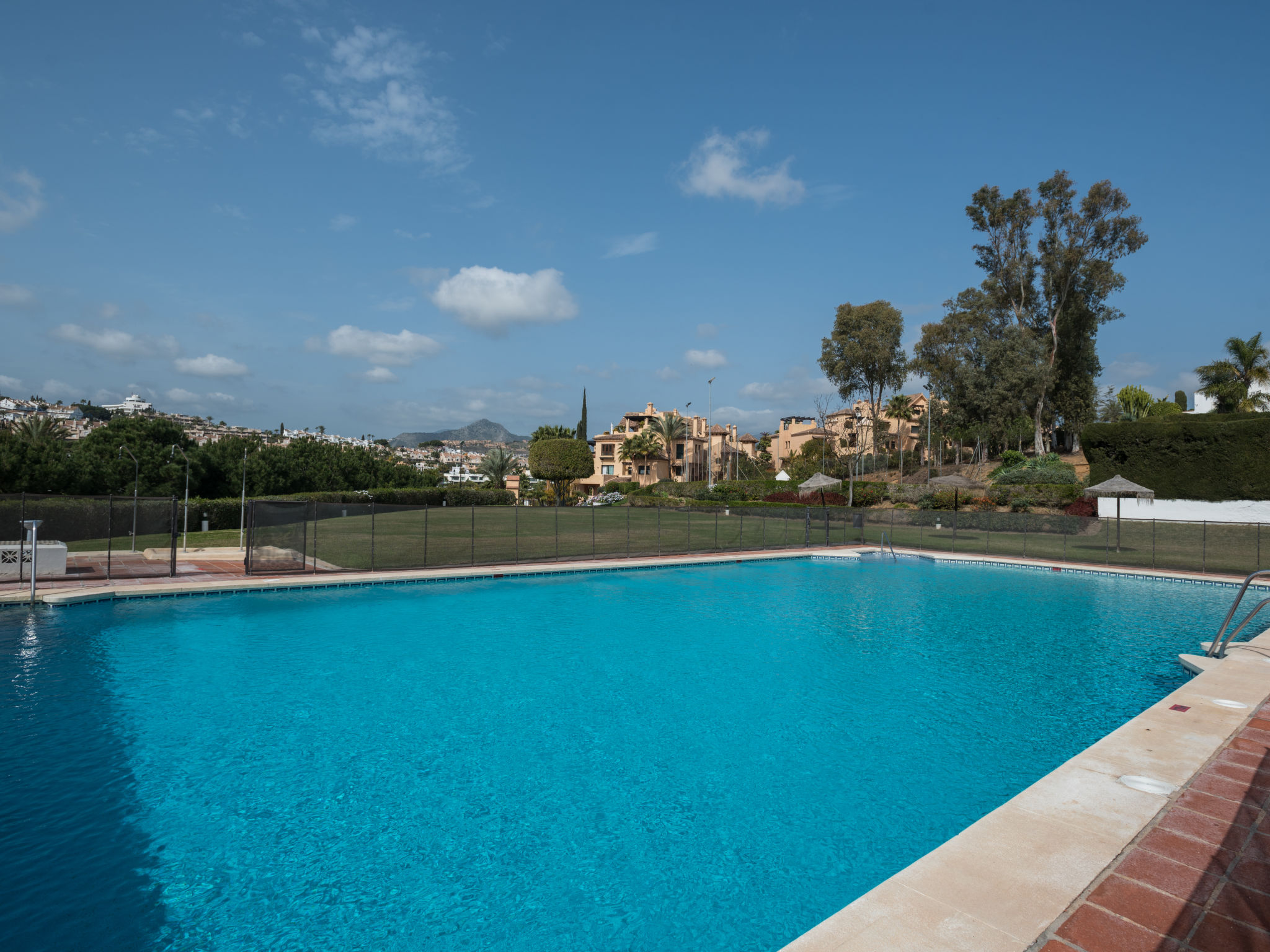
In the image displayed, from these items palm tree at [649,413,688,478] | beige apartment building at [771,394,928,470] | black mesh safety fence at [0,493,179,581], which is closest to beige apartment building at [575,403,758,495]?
palm tree at [649,413,688,478]

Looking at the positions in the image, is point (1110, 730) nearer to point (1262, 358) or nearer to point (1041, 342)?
point (1041, 342)

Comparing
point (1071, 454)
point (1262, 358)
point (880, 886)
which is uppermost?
point (1262, 358)

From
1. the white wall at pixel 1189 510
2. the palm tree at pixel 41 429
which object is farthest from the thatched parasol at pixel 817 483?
the palm tree at pixel 41 429

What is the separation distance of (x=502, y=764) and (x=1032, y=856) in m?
4.55

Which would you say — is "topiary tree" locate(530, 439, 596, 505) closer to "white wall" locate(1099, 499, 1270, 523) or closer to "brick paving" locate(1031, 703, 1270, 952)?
"white wall" locate(1099, 499, 1270, 523)

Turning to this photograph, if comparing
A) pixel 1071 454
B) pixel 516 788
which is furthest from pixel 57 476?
pixel 1071 454

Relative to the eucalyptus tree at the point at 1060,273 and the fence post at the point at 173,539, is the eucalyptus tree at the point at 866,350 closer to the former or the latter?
the eucalyptus tree at the point at 1060,273

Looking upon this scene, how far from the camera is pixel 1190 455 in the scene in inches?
1125

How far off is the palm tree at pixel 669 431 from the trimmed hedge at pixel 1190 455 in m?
41.4

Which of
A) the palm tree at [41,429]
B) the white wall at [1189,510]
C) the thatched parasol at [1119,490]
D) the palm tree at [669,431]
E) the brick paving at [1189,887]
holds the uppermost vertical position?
the palm tree at [669,431]

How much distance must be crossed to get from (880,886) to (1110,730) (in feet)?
18.6

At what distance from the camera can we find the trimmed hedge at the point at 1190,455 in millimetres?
26688

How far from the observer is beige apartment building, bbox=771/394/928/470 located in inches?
2648

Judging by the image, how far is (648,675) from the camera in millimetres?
9570
